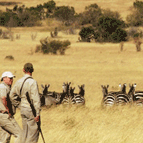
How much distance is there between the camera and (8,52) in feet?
124

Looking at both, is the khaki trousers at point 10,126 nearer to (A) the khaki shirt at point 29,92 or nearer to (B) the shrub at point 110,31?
(A) the khaki shirt at point 29,92

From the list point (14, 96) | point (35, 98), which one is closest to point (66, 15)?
point (14, 96)

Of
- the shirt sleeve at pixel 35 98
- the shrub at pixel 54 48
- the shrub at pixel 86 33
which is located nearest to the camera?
the shirt sleeve at pixel 35 98

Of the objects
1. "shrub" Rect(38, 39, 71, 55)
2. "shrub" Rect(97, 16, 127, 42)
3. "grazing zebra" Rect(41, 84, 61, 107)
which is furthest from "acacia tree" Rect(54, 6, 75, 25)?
"grazing zebra" Rect(41, 84, 61, 107)

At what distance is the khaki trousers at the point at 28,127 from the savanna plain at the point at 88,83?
2.07 m

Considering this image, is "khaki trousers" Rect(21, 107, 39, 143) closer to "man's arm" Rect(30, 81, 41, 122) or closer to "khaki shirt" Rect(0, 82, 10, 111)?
"man's arm" Rect(30, 81, 41, 122)

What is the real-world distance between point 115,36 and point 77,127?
38.7m

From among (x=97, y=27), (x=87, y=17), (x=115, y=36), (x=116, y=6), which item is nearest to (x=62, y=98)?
(x=115, y=36)

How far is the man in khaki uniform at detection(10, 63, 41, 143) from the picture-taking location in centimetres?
693

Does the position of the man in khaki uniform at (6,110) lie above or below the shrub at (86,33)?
below

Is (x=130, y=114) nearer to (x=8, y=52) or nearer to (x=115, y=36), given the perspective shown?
(x=8, y=52)

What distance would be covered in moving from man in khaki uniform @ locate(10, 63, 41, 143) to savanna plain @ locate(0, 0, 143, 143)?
211 centimetres

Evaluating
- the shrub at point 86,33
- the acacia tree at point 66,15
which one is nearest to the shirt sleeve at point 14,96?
the shrub at point 86,33

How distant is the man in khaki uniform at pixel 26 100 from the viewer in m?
6.93
